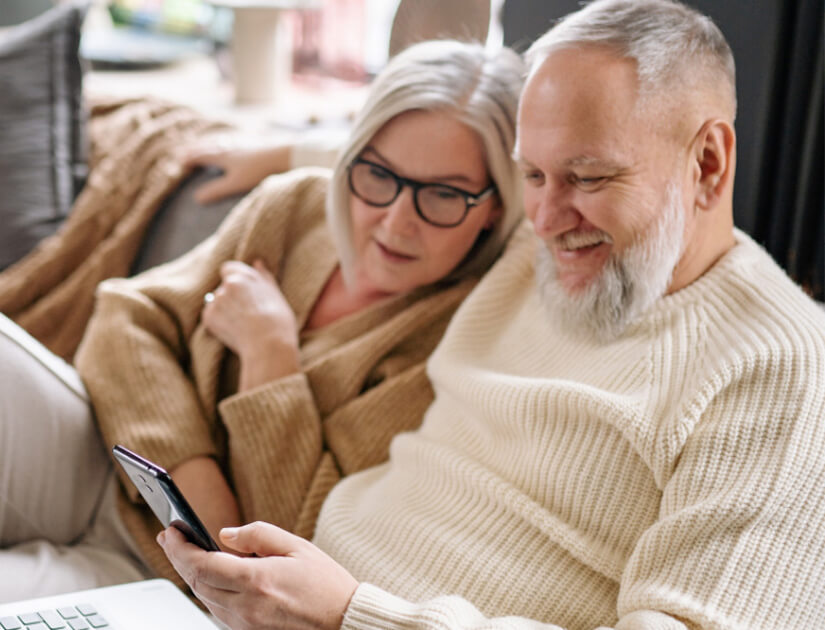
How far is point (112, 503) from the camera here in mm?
1520

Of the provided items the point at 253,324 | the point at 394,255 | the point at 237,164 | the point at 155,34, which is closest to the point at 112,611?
the point at 253,324

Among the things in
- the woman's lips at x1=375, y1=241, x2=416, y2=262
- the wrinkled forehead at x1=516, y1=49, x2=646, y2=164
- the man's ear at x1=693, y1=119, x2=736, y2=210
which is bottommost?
the woman's lips at x1=375, y1=241, x2=416, y2=262

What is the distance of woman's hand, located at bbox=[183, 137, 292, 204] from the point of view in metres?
1.91

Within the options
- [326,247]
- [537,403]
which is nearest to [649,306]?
[537,403]

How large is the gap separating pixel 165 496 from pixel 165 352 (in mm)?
663

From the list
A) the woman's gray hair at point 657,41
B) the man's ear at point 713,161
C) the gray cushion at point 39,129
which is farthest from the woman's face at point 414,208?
the gray cushion at point 39,129

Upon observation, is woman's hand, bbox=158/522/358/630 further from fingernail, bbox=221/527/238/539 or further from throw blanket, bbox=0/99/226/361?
throw blanket, bbox=0/99/226/361

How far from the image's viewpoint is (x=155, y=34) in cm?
364

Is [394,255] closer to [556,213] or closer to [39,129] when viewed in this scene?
[556,213]

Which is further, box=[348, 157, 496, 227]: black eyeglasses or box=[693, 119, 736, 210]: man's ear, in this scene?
box=[348, 157, 496, 227]: black eyeglasses

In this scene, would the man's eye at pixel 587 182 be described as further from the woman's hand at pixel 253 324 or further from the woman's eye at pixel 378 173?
the woman's hand at pixel 253 324

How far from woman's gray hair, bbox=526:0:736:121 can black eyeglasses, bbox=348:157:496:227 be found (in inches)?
12.1

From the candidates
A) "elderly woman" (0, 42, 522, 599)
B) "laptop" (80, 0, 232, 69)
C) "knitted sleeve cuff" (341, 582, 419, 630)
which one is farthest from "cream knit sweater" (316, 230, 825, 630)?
"laptop" (80, 0, 232, 69)

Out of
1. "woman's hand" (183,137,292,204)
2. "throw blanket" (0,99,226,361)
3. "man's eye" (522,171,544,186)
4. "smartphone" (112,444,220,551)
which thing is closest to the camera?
"smartphone" (112,444,220,551)
